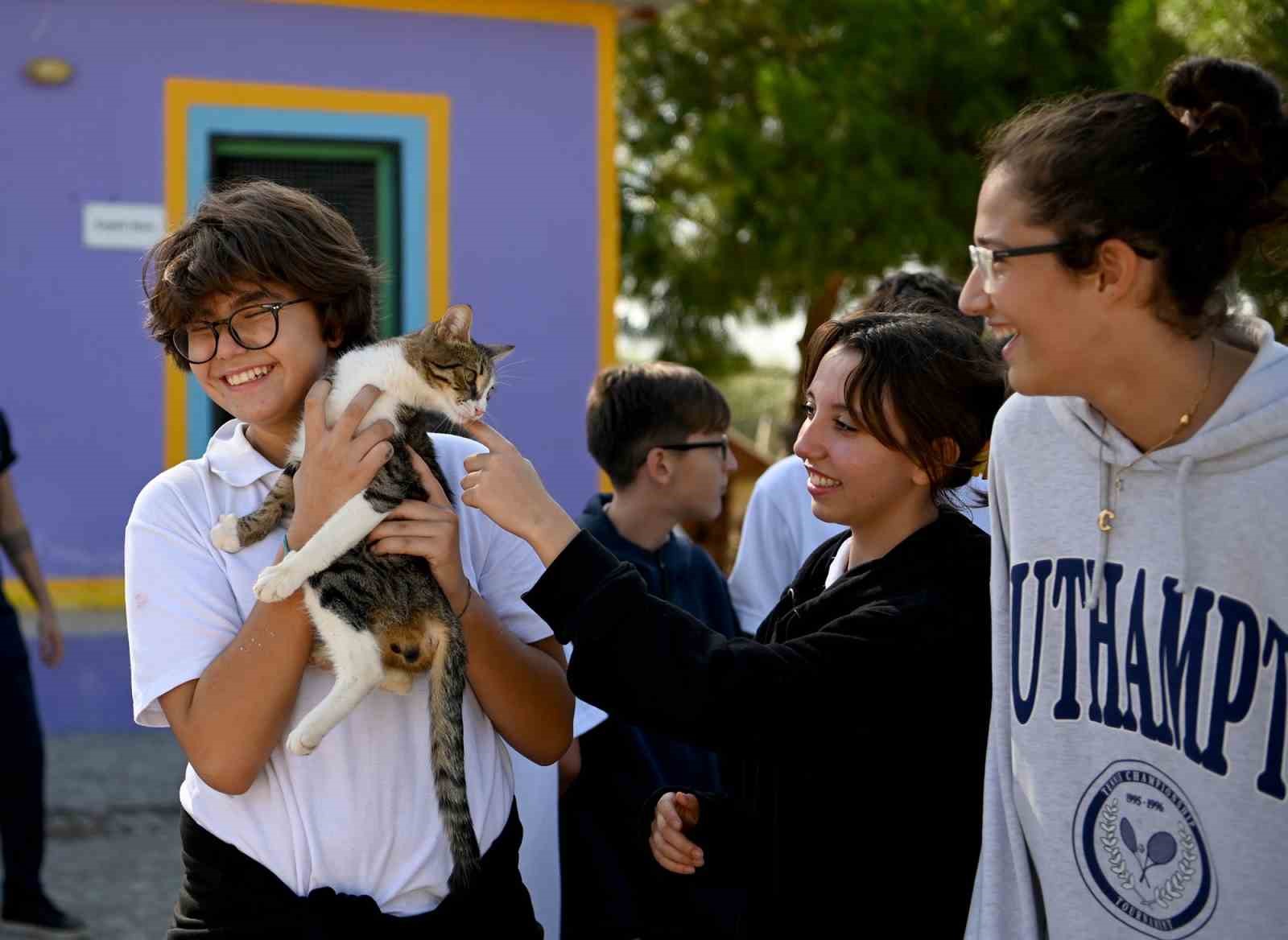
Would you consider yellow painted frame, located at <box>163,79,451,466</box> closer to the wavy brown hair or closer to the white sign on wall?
the white sign on wall

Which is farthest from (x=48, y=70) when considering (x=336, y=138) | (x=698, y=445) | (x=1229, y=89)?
(x=1229, y=89)

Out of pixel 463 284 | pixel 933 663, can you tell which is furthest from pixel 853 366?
pixel 463 284

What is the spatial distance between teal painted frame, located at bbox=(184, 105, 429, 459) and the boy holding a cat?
5914 mm

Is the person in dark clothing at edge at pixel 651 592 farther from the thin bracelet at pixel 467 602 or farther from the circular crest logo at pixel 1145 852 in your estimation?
the circular crest logo at pixel 1145 852

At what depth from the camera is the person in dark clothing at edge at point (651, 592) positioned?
3.64m

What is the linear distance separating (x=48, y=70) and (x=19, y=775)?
448cm

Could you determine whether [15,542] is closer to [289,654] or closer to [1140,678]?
[289,654]

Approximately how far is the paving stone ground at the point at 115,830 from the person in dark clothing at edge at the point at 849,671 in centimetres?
418

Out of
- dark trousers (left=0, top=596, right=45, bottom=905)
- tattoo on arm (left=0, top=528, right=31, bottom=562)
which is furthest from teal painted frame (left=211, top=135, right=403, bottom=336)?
dark trousers (left=0, top=596, right=45, bottom=905)

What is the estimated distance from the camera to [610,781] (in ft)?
12.3

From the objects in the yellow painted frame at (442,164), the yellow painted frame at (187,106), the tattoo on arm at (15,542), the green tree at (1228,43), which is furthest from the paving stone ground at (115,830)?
the green tree at (1228,43)

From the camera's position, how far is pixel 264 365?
236 centimetres

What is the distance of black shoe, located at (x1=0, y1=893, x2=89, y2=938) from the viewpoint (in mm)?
5320

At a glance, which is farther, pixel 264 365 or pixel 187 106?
pixel 187 106
